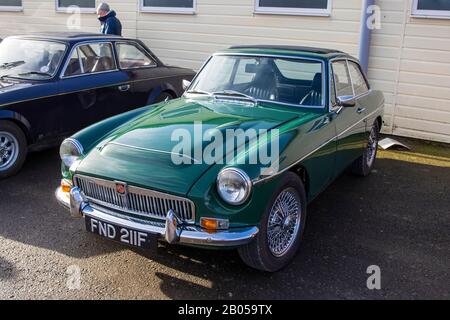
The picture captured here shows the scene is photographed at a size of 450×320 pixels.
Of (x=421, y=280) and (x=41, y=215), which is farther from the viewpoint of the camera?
(x=41, y=215)

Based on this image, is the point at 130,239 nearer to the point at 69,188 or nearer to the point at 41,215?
the point at 69,188

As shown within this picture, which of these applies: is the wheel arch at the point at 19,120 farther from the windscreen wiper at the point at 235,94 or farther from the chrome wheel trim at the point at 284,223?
the chrome wheel trim at the point at 284,223

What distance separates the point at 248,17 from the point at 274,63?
4173 mm

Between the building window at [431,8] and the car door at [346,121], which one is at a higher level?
the building window at [431,8]

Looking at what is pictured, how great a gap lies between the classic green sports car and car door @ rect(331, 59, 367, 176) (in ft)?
0.07

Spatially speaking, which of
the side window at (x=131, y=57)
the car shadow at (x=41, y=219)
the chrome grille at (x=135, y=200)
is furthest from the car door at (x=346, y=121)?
the side window at (x=131, y=57)

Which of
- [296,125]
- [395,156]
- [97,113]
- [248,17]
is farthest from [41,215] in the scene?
[248,17]

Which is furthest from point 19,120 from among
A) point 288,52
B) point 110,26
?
point 110,26

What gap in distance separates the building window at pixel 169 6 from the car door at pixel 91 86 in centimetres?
294

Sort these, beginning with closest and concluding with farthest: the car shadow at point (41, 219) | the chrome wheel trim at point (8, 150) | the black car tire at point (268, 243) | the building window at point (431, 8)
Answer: the black car tire at point (268, 243)
the car shadow at point (41, 219)
the chrome wheel trim at point (8, 150)
the building window at point (431, 8)

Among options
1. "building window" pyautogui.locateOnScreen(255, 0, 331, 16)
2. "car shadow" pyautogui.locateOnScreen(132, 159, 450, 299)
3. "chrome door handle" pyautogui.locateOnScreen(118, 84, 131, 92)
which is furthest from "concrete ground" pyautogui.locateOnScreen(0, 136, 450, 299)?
"building window" pyautogui.locateOnScreen(255, 0, 331, 16)

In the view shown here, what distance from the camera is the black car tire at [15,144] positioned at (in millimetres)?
5227

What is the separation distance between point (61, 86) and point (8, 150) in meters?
0.98

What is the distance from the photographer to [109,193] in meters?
3.41
